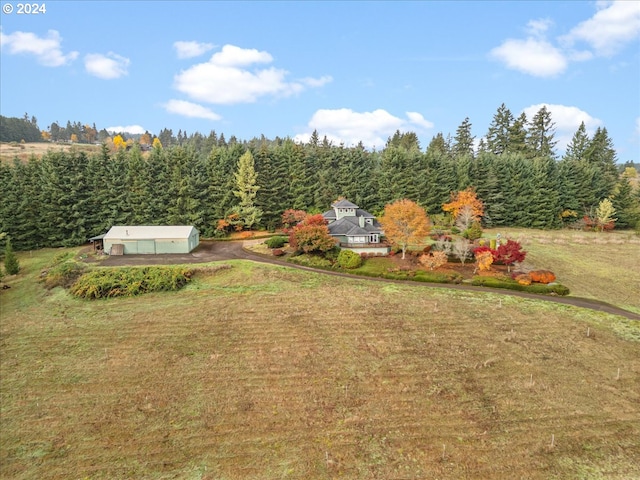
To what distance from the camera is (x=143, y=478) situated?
1436cm

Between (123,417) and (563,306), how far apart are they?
31492 millimetres

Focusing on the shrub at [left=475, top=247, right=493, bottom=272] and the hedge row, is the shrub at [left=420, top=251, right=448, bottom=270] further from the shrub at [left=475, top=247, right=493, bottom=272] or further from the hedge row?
the hedge row

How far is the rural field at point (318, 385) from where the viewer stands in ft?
49.3

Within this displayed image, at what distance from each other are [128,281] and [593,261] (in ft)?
166

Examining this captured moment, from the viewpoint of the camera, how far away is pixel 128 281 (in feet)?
110

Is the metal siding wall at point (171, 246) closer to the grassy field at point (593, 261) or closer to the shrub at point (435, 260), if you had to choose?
the shrub at point (435, 260)

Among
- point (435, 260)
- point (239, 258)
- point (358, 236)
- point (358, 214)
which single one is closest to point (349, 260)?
point (358, 236)

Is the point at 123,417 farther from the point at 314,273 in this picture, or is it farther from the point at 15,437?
the point at 314,273

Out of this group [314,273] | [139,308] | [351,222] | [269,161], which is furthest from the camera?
[269,161]

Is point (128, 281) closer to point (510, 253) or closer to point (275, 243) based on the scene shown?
point (275, 243)

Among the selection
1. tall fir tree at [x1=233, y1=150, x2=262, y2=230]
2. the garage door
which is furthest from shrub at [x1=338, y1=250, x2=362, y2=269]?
the garage door

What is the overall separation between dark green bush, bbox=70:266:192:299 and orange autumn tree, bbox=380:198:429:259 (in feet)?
72.1

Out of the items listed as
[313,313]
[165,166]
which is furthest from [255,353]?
[165,166]

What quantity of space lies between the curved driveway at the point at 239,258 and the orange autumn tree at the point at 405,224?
691 cm
